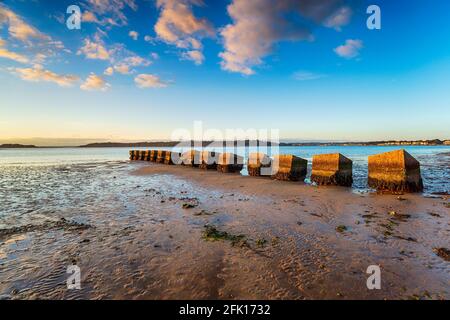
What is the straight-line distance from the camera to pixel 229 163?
19.8m

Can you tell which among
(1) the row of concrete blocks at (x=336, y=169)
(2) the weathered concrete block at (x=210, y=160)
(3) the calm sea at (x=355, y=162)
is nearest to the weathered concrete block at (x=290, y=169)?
(1) the row of concrete blocks at (x=336, y=169)

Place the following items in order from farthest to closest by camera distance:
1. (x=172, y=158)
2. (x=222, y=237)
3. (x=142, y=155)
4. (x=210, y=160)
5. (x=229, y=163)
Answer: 1. (x=142, y=155)
2. (x=172, y=158)
3. (x=210, y=160)
4. (x=229, y=163)
5. (x=222, y=237)

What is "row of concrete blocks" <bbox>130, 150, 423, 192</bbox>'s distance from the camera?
10476mm

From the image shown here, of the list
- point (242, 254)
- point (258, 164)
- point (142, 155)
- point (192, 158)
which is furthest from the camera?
point (142, 155)

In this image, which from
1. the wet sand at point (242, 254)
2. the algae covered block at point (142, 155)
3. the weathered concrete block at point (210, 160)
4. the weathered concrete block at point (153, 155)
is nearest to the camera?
the wet sand at point (242, 254)

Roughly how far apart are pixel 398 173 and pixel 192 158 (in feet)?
57.4

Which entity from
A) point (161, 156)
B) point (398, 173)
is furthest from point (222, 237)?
point (161, 156)

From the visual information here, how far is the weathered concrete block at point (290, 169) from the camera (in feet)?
48.0

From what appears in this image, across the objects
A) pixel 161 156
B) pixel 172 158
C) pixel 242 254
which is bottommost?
pixel 242 254

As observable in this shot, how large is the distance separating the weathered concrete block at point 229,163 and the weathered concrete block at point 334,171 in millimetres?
7592

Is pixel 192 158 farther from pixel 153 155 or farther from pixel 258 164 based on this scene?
pixel 153 155

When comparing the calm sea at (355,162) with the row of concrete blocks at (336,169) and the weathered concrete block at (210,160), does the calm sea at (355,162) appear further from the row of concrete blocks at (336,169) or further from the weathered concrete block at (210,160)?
the weathered concrete block at (210,160)
